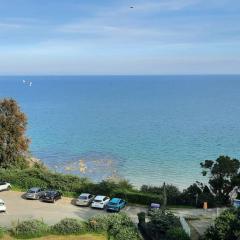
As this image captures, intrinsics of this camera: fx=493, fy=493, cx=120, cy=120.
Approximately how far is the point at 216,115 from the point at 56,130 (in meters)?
47.3

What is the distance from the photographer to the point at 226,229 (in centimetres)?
2917

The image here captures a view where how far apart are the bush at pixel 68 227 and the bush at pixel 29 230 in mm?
691

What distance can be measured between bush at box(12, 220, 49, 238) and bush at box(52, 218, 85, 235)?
69cm

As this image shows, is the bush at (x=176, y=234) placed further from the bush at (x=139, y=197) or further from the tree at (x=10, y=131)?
the tree at (x=10, y=131)

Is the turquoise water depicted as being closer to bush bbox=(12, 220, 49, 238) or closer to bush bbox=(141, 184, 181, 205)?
bush bbox=(141, 184, 181, 205)

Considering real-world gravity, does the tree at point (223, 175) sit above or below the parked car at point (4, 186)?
above

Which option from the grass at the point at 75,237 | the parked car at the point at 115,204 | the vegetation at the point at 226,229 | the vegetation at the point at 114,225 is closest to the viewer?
the vegetation at the point at 226,229

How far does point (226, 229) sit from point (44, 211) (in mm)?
15934

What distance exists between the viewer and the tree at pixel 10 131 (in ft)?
173

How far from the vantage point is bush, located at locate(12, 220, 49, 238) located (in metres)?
32.7

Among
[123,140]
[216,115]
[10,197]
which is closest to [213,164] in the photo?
[10,197]

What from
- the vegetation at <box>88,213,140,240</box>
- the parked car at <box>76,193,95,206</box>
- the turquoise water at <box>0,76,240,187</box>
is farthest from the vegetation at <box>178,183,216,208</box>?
the turquoise water at <box>0,76,240,187</box>

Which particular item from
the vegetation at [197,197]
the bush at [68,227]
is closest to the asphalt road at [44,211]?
the bush at [68,227]

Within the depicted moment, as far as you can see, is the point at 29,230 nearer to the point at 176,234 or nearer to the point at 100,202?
the point at 100,202
